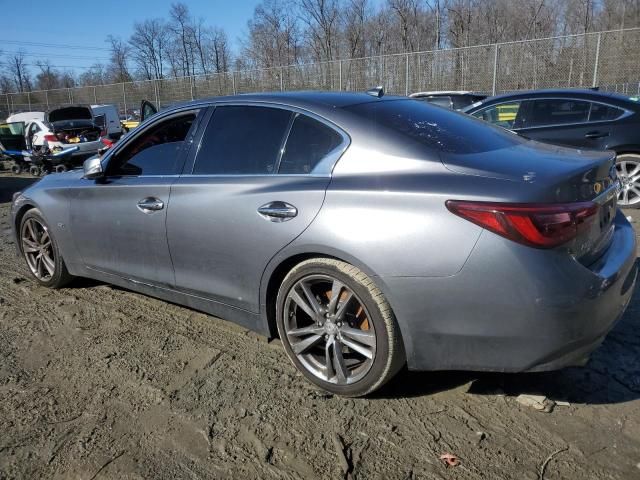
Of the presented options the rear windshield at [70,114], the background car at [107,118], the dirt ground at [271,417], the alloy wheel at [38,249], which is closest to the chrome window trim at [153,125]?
the alloy wheel at [38,249]

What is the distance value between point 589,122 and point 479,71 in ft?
30.7

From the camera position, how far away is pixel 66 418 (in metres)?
2.73

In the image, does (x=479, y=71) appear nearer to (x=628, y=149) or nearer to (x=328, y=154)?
(x=628, y=149)

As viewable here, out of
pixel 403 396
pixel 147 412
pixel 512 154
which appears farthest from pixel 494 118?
pixel 147 412

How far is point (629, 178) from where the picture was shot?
6816 millimetres

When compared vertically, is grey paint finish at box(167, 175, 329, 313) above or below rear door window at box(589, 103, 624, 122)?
below

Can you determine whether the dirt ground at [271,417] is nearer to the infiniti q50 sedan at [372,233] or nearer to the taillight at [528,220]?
the infiniti q50 sedan at [372,233]

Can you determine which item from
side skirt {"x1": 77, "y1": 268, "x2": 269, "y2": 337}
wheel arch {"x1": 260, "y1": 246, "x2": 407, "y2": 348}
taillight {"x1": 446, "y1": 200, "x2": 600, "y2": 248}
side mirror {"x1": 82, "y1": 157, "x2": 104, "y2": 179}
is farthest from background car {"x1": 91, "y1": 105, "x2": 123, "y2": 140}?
taillight {"x1": 446, "y1": 200, "x2": 600, "y2": 248}

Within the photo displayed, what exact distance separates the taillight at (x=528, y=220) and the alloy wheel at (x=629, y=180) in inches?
209

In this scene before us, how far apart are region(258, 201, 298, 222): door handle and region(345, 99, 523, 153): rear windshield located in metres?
0.62

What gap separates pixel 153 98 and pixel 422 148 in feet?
84.9

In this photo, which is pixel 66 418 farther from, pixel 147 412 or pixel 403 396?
pixel 403 396

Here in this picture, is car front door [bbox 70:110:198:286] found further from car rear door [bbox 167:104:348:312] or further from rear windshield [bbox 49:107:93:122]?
rear windshield [bbox 49:107:93:122]

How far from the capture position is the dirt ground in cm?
231
